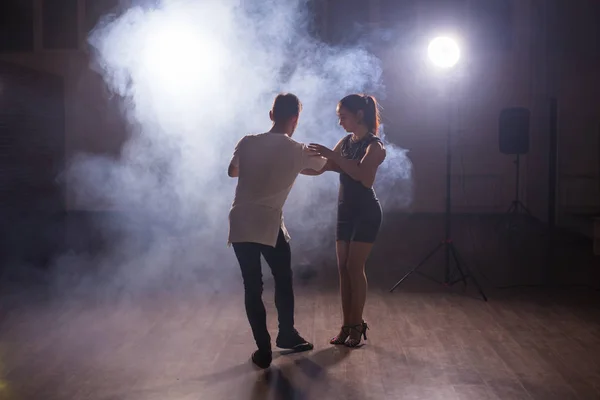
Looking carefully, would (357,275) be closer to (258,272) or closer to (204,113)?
(258,272)

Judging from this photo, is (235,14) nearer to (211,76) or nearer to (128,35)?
(211,76)

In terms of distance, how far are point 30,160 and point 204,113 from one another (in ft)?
11.1

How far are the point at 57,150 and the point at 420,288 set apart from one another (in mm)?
6931

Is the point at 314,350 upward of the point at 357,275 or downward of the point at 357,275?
downward

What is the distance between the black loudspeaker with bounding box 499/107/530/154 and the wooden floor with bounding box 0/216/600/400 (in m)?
3.98

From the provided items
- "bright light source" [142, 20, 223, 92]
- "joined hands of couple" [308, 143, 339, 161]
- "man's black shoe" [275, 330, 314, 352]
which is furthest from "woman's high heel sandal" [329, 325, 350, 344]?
"bright light source" [142, 20, 223, 92]

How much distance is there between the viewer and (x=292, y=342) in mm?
3309

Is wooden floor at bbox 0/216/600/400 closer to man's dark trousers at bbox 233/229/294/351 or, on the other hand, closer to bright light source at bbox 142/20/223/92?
man's dark trousers at bbox 233/229/294/351

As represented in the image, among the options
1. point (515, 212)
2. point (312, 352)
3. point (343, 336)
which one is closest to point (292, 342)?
point (312, 352)

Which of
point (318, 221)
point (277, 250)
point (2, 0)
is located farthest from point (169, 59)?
point (2, 0)

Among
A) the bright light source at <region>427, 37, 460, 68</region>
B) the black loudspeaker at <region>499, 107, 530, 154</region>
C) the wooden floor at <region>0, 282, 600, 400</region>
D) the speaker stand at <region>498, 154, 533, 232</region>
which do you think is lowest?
the wooden floor at <region>0, 282, 600, 400</region>

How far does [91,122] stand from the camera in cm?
1032

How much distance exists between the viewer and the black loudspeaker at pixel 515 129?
8383 millimetres

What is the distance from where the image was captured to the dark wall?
24.4ft
